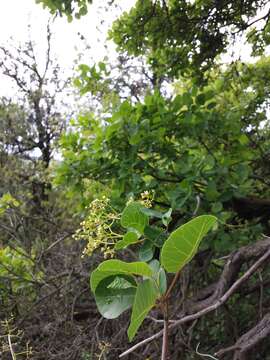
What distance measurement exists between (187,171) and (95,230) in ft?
6.12

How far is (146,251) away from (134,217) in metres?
0.10

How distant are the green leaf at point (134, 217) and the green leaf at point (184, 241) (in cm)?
11

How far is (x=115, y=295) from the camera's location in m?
0.85

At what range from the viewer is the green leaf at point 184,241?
0.73 m

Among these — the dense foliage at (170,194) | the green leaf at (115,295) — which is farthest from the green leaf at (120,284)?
the dense foliage at (170,194)

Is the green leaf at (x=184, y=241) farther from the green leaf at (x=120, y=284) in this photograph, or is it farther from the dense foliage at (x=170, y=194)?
the dense foliage at (x=170, y=194)

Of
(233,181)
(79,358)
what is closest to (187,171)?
(233,181)

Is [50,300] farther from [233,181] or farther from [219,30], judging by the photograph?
[219,30]

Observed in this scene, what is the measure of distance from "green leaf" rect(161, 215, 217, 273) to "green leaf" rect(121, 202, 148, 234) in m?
0.11

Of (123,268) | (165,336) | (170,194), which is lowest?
(165,336)

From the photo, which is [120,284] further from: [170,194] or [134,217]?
[170,194]

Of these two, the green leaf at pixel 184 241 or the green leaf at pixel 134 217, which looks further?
the green leaf at pixel 134 217

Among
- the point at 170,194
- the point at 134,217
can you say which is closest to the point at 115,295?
the point at 134,217

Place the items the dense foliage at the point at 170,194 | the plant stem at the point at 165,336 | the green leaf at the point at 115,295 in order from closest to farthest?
the plant stem at the point at 165,336 < the green leaf at the point at 115,295 < the dense foliage at the point at 170,194
